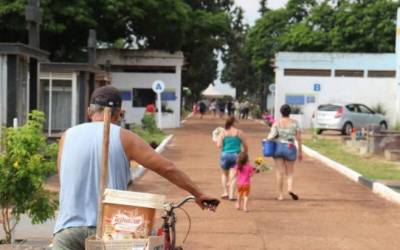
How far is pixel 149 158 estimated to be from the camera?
4.36 metres

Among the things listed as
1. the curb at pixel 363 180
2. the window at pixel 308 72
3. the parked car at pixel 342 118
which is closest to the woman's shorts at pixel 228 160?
the curb at pixel 363 180

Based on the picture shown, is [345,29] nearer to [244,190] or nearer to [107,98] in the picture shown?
[244,190]

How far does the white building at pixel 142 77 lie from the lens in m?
38.9

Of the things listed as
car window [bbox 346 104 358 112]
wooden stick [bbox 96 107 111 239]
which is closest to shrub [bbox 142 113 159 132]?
car window [bbox 346 104 358 112]

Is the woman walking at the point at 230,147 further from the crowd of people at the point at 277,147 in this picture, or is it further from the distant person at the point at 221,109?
the distant person at the point at 221,109

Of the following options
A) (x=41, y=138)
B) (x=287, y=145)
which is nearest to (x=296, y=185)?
(x=287, y=145)

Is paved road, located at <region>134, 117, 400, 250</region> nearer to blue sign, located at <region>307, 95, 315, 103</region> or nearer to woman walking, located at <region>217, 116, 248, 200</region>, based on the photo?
woman walking, located at <region>217, 116, 248, 200</region>

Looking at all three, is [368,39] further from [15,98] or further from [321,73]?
[15,98]

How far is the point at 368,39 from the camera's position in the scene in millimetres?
50344

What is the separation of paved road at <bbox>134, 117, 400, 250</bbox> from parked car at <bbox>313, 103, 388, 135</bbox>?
17.0m

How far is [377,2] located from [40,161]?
4474cm

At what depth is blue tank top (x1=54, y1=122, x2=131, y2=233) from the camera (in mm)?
4188

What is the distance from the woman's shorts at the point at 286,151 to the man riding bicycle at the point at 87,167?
28.0ft

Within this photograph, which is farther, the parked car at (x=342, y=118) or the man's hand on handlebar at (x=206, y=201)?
the parked car at (x=342, y=118)
